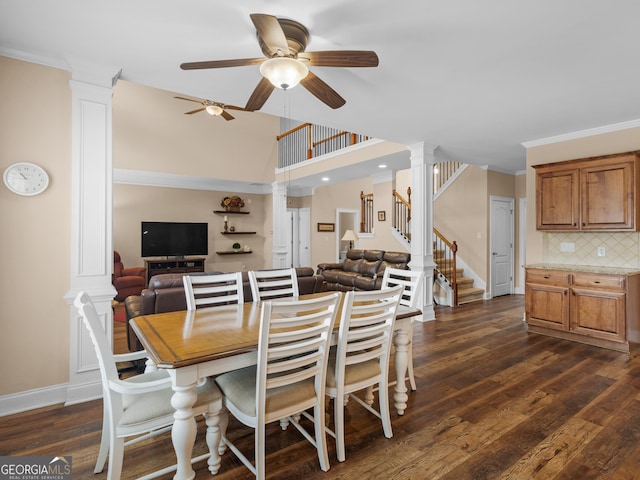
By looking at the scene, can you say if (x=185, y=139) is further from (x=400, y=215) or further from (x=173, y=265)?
(x=400, y=215)

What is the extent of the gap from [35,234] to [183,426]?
6.74 feet

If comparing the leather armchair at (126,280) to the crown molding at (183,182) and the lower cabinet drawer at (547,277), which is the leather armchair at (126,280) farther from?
the lower cabinet drawer at (547,277)

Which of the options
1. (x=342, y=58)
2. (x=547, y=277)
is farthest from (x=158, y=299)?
(x=547, y=277)

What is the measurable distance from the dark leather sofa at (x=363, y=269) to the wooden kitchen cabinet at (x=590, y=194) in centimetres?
231

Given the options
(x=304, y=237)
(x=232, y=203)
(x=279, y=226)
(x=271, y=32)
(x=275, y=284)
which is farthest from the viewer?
(x=304, y=237)

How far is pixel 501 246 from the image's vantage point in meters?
7.11

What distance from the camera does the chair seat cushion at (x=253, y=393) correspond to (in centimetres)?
175

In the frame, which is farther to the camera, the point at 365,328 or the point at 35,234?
the point at 35,234

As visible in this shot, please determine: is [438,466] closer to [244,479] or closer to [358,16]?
[244,479]

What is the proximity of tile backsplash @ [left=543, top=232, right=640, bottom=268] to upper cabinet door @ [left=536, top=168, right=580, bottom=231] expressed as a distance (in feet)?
1.41

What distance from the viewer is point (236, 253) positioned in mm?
9047

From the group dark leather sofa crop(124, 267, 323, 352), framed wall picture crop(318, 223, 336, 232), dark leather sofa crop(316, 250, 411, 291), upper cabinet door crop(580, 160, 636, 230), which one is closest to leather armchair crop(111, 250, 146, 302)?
dark leather sofa crop(124, 267, 323, 352)

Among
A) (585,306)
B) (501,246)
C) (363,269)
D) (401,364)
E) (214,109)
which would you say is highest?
(214,109)

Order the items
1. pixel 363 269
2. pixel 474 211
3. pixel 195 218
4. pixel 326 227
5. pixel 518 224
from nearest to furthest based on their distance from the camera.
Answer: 1. pixel 363 269
2. pixel 474 211
3. pixel 518 224
4. pixel 195 218
5. pixel 326 227
